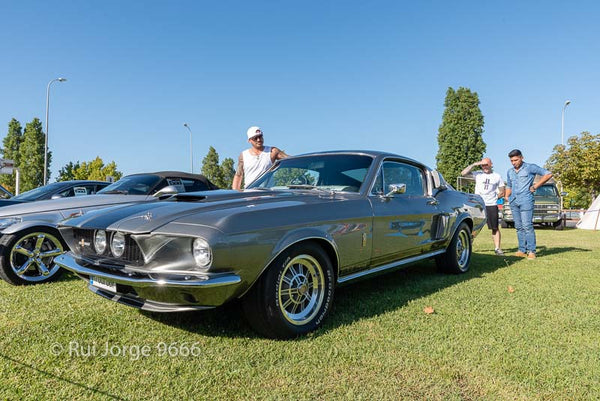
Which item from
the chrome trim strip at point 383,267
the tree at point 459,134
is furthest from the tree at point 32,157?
the chrome trim strip at point 383,267

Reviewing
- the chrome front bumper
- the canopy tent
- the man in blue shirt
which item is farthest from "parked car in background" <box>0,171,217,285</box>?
the canopy tent

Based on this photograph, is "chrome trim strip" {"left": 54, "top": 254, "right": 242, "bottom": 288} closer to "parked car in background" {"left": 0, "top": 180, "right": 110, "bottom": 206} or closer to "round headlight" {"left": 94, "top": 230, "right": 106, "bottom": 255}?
"round headlight" {"left": 94, "top": 230, "right": 106, "bottom": 255}

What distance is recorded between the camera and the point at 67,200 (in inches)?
193

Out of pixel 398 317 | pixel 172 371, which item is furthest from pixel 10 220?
pixel 398 317

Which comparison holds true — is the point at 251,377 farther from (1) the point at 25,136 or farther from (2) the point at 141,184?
(1) the point at 25,136

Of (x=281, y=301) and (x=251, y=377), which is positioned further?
(x=281, y=301)

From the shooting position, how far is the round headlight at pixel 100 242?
2.85 metres

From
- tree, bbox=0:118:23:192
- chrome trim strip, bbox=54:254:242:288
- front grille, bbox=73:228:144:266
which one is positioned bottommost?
chrome trim strip, bbox=54:254:242:288

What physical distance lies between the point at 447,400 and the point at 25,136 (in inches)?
2099

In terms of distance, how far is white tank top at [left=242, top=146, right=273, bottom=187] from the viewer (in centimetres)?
546

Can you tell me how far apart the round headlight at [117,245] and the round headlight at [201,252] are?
2.01 ft

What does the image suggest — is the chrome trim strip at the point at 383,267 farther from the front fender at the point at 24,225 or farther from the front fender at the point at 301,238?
the front fender at the point at 24,225

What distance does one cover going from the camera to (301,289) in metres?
2.95

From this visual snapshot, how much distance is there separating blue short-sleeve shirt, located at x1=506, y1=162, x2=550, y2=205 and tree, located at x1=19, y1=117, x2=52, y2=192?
4825cm
